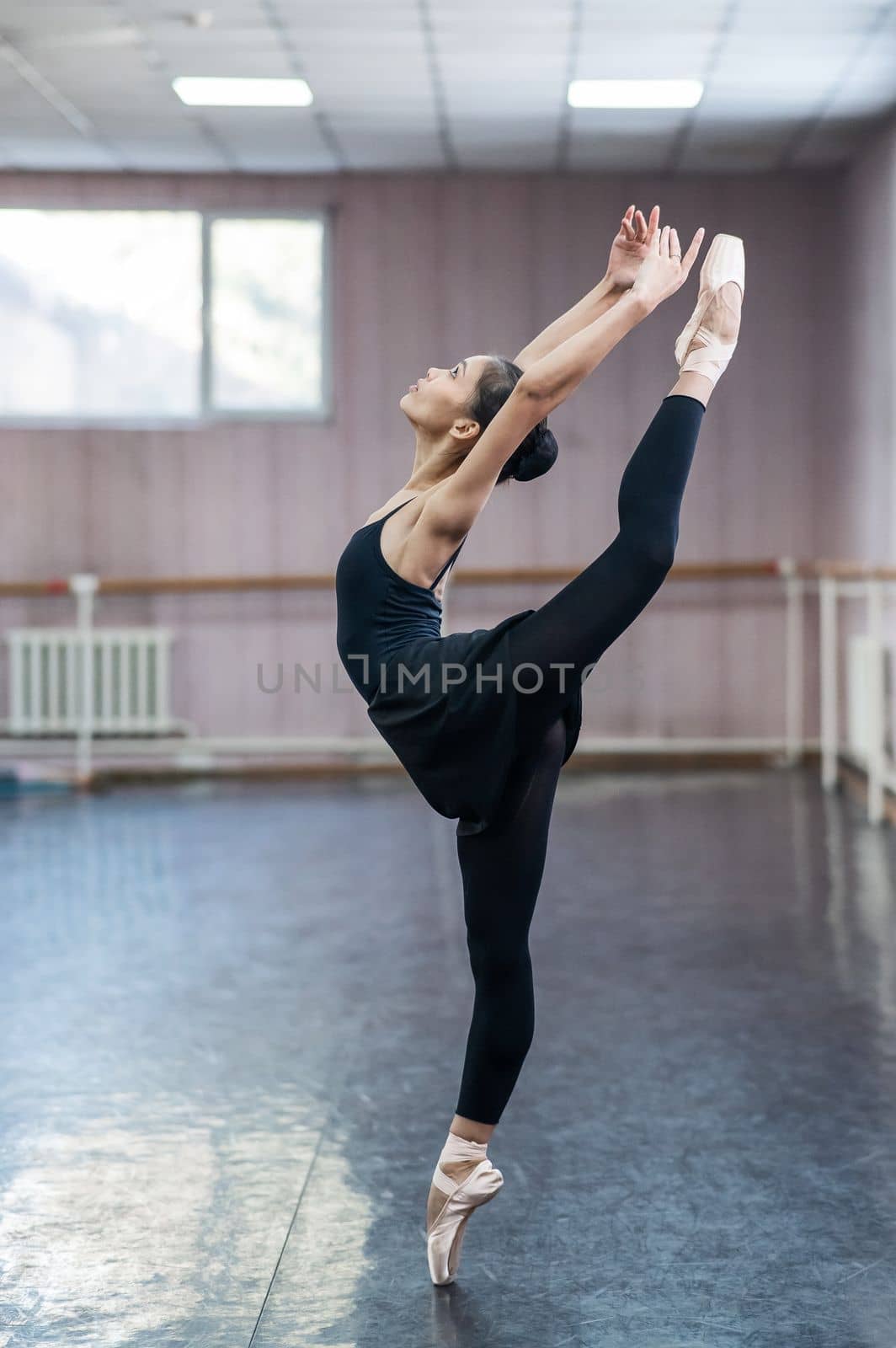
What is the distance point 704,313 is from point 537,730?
50 cm

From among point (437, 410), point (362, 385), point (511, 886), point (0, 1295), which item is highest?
point (362, 385)

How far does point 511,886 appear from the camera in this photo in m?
1.58

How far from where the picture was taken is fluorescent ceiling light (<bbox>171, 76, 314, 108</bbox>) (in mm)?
4898

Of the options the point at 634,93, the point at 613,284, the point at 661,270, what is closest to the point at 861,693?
the point at 634,93

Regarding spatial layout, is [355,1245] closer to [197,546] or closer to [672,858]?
[672,858]

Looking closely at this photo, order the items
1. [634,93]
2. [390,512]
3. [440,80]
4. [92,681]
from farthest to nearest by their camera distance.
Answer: [92,681] < [634,93] < [440,80] < [390,512]

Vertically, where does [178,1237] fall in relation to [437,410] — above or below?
below

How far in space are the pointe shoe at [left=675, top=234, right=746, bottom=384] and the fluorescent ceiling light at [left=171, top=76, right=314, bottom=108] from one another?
3.77m

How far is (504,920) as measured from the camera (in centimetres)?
158

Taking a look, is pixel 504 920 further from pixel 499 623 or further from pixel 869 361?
pixel 869 361

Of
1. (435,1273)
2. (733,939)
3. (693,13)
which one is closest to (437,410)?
(435,1273)

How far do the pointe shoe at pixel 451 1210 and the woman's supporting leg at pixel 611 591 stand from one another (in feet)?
1.86

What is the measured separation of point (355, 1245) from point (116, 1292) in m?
0.30

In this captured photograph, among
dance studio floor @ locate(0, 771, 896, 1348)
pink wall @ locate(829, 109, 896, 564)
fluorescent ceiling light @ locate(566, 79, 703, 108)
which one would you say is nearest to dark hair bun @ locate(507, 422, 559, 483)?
dance studio floor @ locate(0, 771, 896, 1348)
